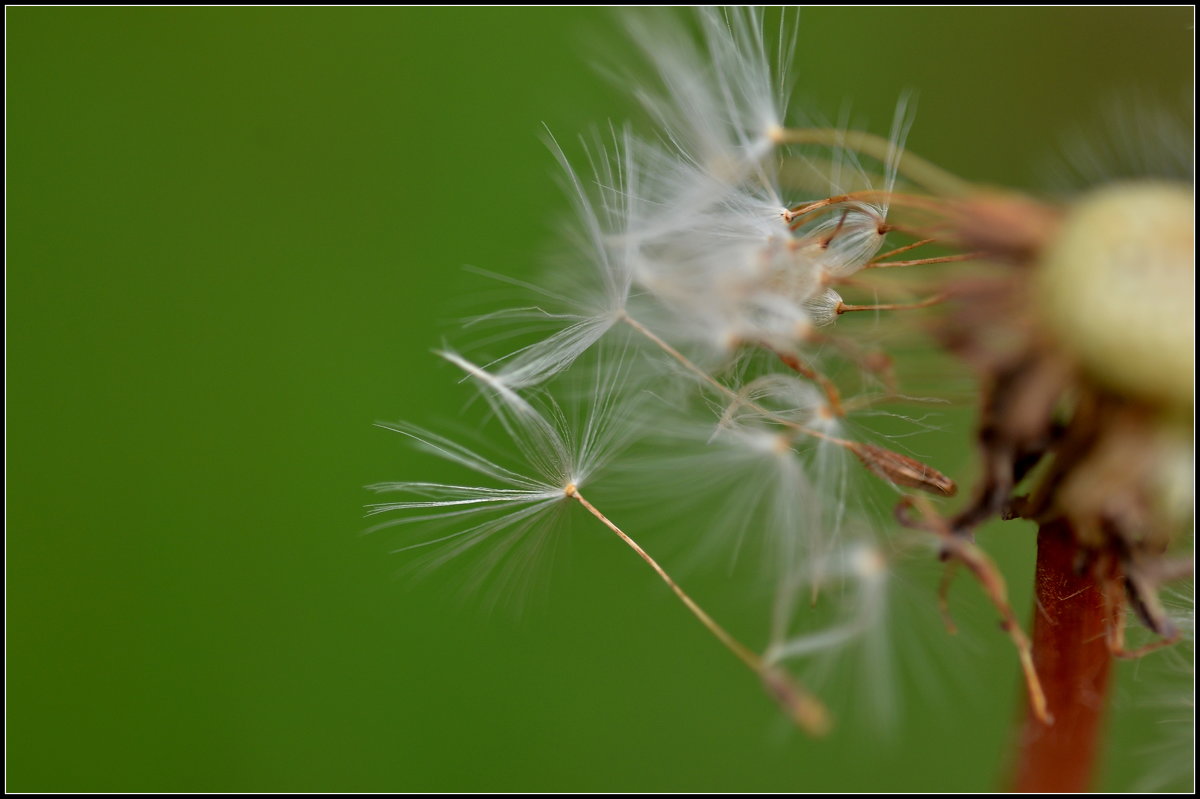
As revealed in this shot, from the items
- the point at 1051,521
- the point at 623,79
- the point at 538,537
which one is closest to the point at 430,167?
the point at 623,79

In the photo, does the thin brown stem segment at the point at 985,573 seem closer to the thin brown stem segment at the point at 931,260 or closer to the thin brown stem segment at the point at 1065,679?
the thin brown stem segment at the point at 1065,679

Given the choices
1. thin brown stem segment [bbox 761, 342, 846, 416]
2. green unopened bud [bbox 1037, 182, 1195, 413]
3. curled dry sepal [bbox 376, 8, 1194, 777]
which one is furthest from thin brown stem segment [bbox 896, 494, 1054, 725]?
green unopened bud [bbox 1037, 182, 1195, 413]

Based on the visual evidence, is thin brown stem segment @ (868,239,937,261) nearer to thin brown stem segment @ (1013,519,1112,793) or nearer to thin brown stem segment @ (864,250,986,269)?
thin brown stem segment @ (864,250,986,269)

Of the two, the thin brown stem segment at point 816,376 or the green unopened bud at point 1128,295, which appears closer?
the green unopened bud at point 1128,295

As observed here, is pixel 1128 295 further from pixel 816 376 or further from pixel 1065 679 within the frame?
pixel 1065 679

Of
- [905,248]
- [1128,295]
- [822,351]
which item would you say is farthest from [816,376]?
[1128,295]

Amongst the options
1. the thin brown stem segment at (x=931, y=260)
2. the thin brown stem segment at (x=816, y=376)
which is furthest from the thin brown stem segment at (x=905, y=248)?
the thin brown stem segment at (x=816, y=376)

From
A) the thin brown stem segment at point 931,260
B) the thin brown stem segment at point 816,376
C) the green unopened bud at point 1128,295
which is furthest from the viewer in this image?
the thin brown stem segment at point 816,376
